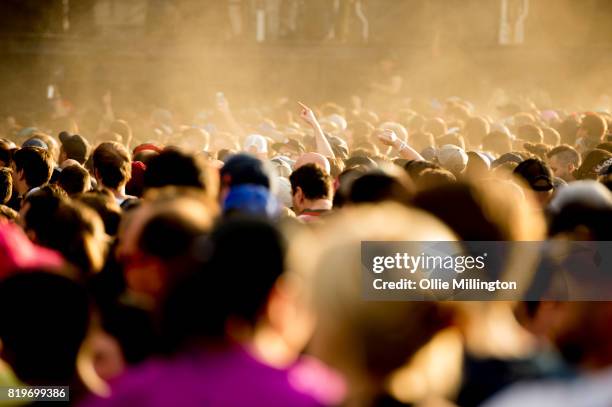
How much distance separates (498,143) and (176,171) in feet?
19.2

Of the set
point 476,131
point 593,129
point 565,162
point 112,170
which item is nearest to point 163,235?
point 112,170

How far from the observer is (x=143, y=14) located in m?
23.3

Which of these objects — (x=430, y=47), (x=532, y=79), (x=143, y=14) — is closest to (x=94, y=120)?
(x=143, y=14)

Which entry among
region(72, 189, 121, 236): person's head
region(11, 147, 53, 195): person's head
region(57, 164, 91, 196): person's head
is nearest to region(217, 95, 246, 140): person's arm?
region(11, 147, 53, 195): person's head

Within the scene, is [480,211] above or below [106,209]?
above

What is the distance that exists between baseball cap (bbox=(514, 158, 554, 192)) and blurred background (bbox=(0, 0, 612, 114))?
15594 millimetres

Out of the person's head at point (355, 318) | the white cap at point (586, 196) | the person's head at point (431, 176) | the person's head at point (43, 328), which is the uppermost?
the person's head at point (355, 318)

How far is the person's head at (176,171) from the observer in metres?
4.77

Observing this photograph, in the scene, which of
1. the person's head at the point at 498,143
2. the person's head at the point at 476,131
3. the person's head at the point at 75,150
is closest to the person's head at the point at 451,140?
the person's head at the point at 498,143

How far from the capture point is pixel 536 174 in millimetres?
6500

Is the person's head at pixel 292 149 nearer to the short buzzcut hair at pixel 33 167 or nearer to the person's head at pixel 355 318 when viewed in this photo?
the short buzzcut hair at pixel 33 167

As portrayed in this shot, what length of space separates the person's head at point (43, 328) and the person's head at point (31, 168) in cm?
445

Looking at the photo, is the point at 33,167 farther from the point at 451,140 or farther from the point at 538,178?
the point at 451,140

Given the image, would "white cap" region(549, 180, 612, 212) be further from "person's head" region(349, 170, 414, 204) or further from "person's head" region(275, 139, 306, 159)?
"person's head" region(275, 139, 306, 159)
